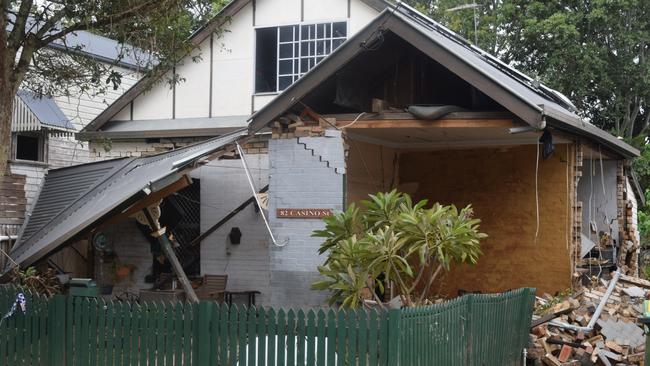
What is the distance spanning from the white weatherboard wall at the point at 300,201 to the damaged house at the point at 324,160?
21 millimetres

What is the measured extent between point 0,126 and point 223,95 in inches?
319

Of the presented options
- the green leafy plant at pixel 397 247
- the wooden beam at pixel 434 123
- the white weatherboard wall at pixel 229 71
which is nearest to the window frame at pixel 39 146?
the white weatherboard wall at pixel 229 71

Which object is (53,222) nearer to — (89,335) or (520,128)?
(89,335)

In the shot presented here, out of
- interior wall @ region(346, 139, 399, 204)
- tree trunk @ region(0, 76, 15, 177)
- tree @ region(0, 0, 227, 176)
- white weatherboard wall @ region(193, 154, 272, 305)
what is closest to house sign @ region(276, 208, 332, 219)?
interior wall @ region(346, 139, 399, 204)

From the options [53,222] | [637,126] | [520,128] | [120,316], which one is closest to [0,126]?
[120,316]

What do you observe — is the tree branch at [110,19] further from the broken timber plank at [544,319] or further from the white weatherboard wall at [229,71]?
the broken timber plank at [544,319]

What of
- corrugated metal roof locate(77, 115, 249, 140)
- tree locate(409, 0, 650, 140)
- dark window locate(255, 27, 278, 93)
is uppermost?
tree locate(409, 0, 650, 140)

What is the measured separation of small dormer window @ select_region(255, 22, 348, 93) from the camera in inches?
625

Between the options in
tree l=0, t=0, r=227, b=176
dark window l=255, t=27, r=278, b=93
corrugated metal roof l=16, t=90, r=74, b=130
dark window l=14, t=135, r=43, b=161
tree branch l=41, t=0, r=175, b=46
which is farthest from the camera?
dark window l=14, t=135, r=43, b=161

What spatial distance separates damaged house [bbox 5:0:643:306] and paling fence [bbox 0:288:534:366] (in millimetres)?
2067

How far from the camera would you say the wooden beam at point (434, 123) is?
10.9 metres

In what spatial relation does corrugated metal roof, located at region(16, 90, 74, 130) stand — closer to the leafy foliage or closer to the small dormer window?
the small dormer window

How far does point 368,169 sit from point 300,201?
6.84 feet

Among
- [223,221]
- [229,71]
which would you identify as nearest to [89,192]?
[223,221]
